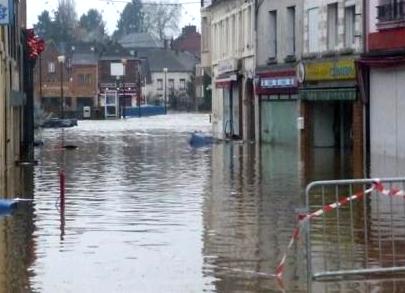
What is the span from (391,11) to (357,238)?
778 inches

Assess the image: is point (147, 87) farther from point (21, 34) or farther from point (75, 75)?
point (21, 34)

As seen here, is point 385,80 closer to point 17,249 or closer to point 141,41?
point 17,249

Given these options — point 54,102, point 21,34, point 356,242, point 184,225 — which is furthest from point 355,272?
point 54,102

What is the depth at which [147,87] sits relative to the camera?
153625mm

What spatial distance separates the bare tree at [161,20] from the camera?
180m

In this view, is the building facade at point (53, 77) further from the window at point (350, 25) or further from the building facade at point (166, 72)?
the window at point (350, 25)

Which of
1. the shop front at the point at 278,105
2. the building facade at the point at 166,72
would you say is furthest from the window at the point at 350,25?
the building facade at the point at 166,72

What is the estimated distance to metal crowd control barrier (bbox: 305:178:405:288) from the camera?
502 inches

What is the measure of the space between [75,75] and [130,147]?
89.4 m

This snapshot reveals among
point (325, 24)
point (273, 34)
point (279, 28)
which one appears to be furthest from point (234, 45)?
point (325, 24)

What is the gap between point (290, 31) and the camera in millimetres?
48062

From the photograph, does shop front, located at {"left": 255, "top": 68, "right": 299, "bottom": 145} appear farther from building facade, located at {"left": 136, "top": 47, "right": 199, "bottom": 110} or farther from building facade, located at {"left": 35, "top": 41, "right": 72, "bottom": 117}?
building facade, located at {"left": 136, "top": 47, "right": 199, "bottom": 110}

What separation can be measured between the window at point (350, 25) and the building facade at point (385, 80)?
2178mm

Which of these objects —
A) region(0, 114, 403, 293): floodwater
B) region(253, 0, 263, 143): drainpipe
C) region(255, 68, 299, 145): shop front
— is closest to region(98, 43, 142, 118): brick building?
region(253, 0, 263, 143): drainpipe
